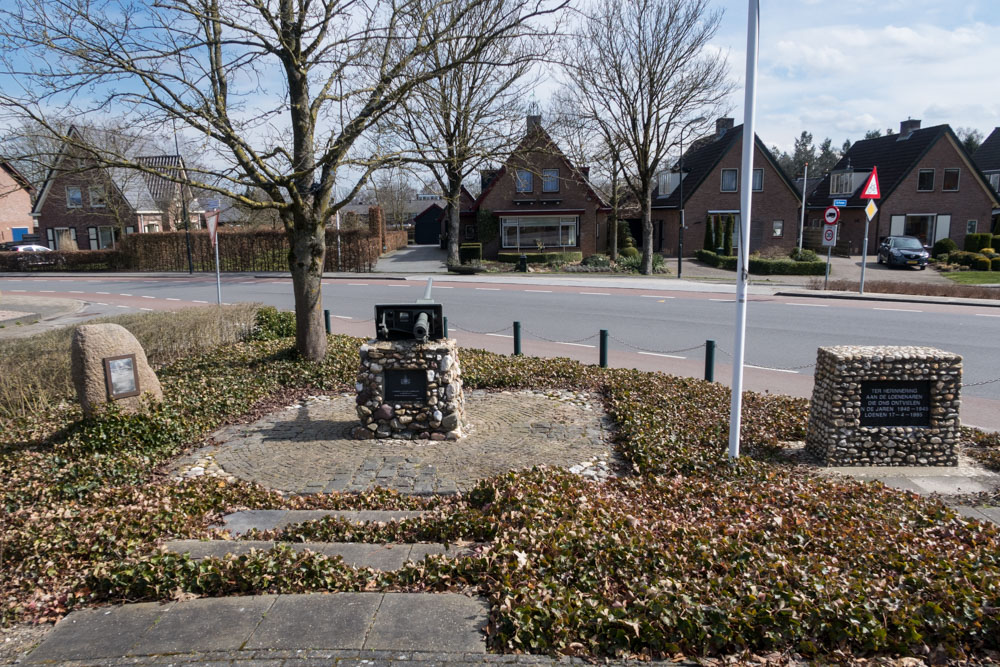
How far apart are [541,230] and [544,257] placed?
448cm

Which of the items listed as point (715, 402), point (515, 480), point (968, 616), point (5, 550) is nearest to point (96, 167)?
point (5, 550)

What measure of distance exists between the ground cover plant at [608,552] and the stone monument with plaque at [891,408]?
2.42 ft

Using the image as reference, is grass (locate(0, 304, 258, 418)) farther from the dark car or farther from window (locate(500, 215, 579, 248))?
the dark car

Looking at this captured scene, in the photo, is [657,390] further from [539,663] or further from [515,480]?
[539,663]

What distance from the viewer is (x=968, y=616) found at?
372 centimetres

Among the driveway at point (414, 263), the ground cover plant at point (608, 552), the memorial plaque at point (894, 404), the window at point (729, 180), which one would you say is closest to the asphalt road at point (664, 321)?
the memorial plaque at point (894, 404)

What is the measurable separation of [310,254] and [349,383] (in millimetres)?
2174

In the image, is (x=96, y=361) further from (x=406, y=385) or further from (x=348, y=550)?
(x=348, y=550)

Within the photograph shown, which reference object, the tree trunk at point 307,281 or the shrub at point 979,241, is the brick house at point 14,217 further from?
the shrub at point 979,241

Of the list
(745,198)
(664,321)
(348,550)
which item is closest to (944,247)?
(664,321)

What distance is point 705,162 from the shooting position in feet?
143

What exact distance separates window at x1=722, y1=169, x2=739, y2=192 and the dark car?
9504mm

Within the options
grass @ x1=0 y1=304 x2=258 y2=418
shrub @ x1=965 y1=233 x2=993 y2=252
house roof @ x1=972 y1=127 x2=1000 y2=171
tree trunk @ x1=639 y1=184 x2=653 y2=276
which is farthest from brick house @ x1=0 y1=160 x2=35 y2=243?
house roof @ x1=972 y1=127 x2=1000 y2=171

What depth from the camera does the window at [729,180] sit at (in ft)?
137
